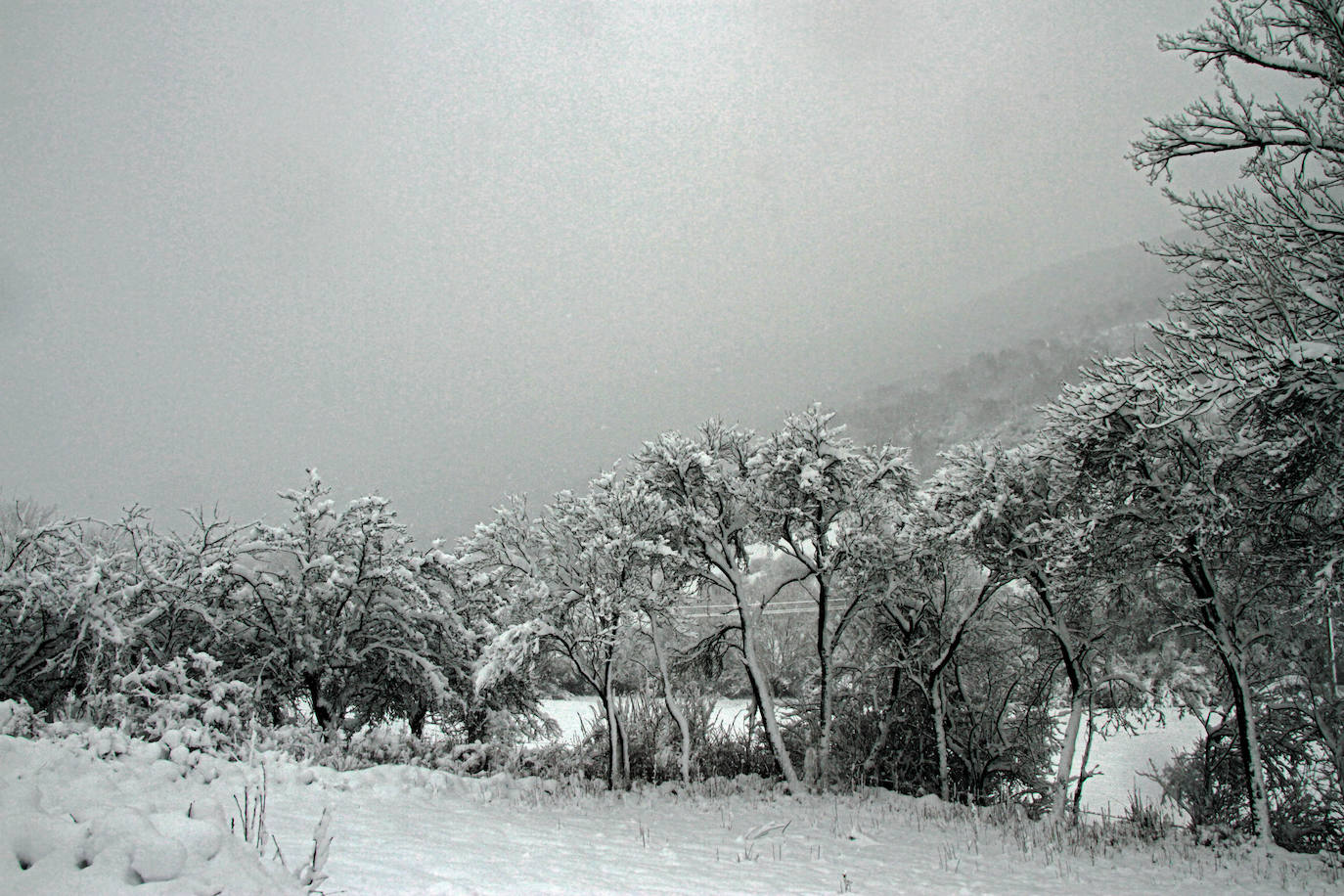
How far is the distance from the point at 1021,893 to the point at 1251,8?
10811 millimetres

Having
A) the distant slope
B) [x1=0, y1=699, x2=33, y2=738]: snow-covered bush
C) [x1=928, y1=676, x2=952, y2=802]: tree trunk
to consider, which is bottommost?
[x1=928, y1=676, x2=952, y2=802]: tree trunk

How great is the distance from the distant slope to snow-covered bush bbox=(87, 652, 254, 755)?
1794 inches

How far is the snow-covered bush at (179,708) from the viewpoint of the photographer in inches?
431

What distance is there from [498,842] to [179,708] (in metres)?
6.65

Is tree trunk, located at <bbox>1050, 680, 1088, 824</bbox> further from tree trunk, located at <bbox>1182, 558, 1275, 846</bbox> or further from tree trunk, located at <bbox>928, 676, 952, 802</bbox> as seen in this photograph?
tree trunk, located at <bbox>928, 676, 952, 802</bbox>

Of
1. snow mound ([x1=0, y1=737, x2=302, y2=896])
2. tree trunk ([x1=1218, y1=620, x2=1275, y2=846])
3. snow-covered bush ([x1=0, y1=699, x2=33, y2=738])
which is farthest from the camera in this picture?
tree trunk ([x1=1218, y1=620, x2=1275, y2=846])

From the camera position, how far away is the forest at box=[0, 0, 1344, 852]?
898 cm

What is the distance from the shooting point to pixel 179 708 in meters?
11.6

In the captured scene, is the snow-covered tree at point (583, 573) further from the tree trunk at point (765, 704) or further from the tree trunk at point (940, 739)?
the tree trunk at point (940, 739)

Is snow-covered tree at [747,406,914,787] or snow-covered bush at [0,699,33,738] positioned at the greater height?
snow-covered tree at [747,406,914,787]

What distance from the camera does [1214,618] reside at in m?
11.6

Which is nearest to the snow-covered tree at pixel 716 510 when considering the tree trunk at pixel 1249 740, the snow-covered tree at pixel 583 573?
the snow-covered tree at pixel 583 573

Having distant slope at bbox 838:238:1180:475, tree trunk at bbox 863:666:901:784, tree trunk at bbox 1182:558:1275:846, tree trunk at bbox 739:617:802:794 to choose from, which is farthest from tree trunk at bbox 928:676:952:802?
distant slope at bbox 838:238:1180:475

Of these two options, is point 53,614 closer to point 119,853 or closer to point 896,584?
point 119,853
